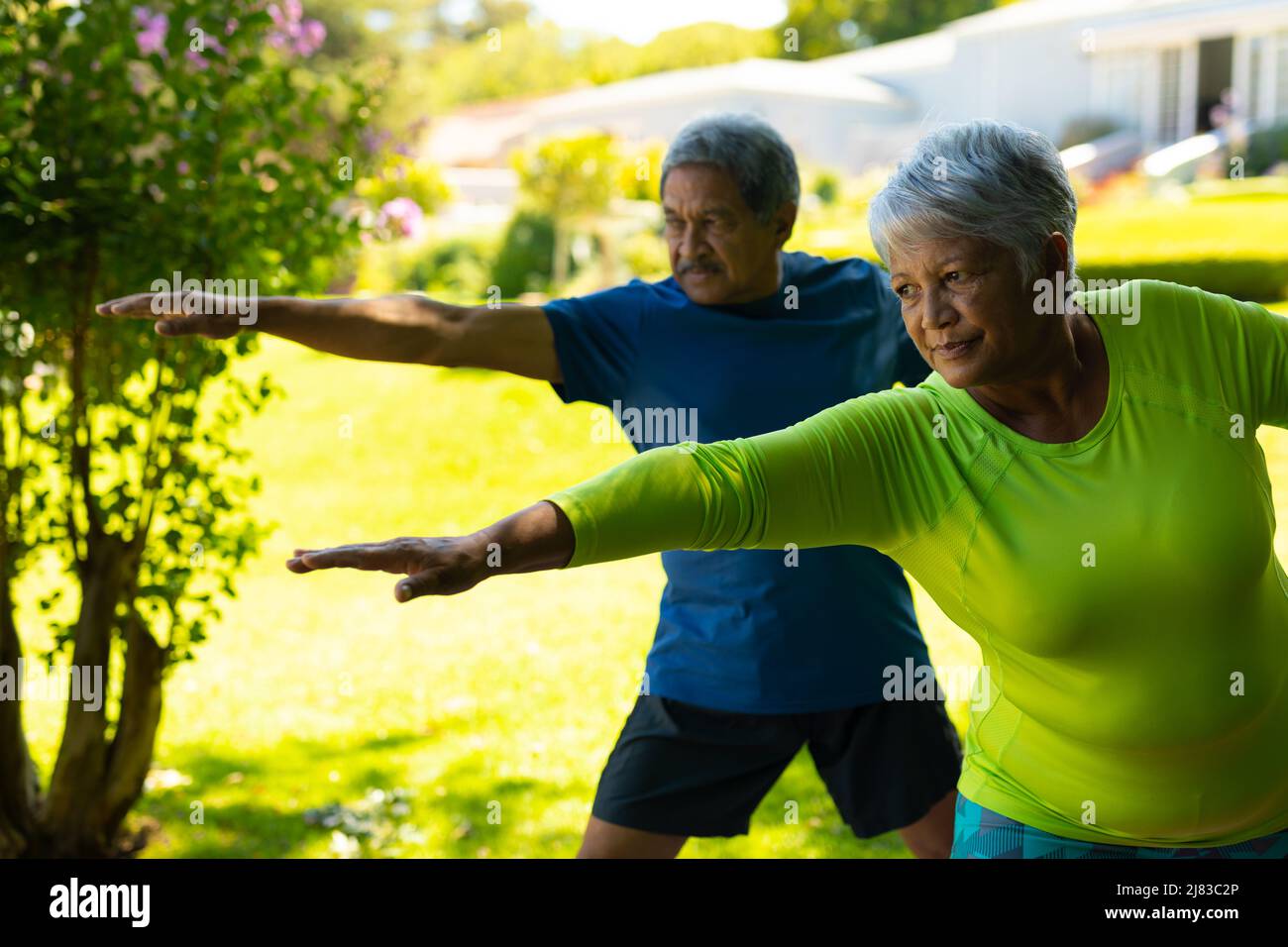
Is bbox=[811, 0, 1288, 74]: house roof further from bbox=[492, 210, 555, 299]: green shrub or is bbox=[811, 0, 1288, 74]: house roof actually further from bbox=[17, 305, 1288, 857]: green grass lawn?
bbox=[17, 305, 1288, 857]: green grass lawn

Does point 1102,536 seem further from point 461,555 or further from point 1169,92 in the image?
point 1169,92

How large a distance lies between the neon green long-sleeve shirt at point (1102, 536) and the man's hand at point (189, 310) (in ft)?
3.61

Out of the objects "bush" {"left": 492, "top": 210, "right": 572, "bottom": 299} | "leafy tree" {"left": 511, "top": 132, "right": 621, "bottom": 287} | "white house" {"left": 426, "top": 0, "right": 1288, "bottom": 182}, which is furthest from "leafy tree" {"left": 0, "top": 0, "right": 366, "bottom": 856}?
"white house" {"left": 426, "top": 0, "right": 1288, "bottom": 182}

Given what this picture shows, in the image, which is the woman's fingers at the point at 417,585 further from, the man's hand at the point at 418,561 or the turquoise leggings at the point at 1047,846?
the turquoise leggings at the point at 1047,846

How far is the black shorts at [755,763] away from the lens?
3.33 meters

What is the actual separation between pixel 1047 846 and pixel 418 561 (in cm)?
113

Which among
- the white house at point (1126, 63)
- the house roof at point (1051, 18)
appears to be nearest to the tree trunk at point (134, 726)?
the white house at point (1126, 63)

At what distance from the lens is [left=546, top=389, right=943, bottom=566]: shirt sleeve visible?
201 cm

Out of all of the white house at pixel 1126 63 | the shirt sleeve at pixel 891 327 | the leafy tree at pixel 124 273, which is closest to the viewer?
the shirt sleeve at pixel 891 327

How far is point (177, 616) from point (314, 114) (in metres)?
1.63

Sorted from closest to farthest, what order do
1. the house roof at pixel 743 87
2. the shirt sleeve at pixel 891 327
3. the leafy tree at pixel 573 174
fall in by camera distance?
Answer: the shirt sleeve at pixel 891 327, the leafy tree at pixel 573 174, the house roof at pixel 743 87

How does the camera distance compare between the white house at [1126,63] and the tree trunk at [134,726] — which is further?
the white house at [1126,63]

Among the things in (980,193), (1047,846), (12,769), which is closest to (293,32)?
(12,769)
